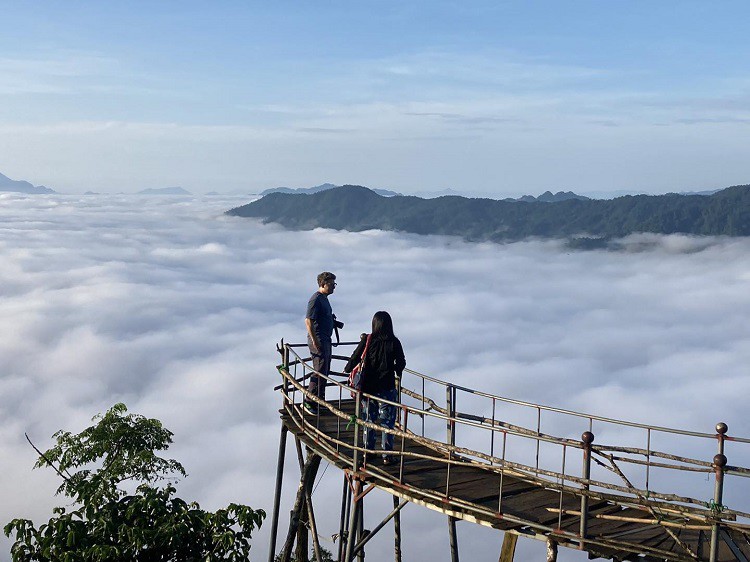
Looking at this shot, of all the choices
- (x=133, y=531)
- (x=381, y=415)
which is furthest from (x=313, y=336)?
(x=133, y=531)

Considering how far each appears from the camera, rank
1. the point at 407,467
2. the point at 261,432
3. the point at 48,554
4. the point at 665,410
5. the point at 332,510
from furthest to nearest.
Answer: the point at 665,410 → the point at 261,432 → the point at 332,510 → the point at 407,467 → the point at 48,554

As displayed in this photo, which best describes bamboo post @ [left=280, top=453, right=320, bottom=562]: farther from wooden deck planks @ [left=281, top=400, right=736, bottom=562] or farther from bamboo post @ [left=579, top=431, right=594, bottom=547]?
bamboo post @ [left=579, top=431, right=594, bottom=547]

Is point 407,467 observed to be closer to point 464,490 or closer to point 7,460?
point 464,490

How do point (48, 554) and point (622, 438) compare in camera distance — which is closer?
point (48, 554)

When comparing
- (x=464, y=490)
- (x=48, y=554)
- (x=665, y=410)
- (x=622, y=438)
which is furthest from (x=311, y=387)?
(x=665, y=410)

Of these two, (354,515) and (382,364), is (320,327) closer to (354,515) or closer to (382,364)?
(382,364)

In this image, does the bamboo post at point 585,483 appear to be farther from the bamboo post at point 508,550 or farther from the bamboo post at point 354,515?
Answer: the bamboo post at point 354,515

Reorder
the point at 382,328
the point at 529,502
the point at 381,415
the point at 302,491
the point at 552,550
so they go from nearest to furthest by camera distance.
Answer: the point at 552,550
the point at 529,502
the point at 382,328
the point at 381,415
the point at 302,491

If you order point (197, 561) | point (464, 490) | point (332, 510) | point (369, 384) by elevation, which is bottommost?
point (332, 510)
